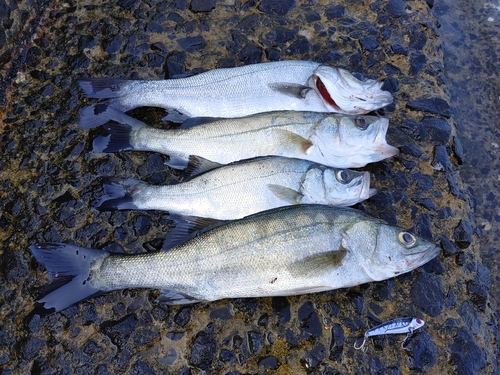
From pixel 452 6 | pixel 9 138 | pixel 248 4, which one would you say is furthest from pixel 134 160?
pixel 452 6

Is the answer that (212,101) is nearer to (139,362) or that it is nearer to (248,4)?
(248,4)

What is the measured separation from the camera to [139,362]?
3420mm

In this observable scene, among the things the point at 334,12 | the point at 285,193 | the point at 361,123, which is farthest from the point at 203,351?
the point at 334,12

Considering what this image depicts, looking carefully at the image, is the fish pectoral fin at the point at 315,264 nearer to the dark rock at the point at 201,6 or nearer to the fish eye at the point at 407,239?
the fish eye at the point at 407,239

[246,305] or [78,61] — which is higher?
[78,61]

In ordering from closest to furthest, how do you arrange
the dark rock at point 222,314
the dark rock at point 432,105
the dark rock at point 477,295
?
the dark rock at point 222,314
the dark rock at point 477,295
the dark rock at point 432,105

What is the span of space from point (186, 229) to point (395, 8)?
3626 mm

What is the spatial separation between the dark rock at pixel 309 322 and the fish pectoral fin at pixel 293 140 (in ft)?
4.39

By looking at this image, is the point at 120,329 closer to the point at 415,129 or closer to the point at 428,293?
the point at 428,293

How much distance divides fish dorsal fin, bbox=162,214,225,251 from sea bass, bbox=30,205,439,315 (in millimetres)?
127

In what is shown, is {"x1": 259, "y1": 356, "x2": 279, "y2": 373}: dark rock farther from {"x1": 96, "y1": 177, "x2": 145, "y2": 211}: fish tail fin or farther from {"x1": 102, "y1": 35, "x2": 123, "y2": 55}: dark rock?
{"x1": 102, "y1": 35, "x2": 123, "y2": 55}: dark rock

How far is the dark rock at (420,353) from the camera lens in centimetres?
345

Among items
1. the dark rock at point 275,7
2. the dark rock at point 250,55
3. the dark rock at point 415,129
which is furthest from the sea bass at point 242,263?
the dark rock at point 275,7

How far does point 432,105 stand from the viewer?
Answer: 4777 millimetres
